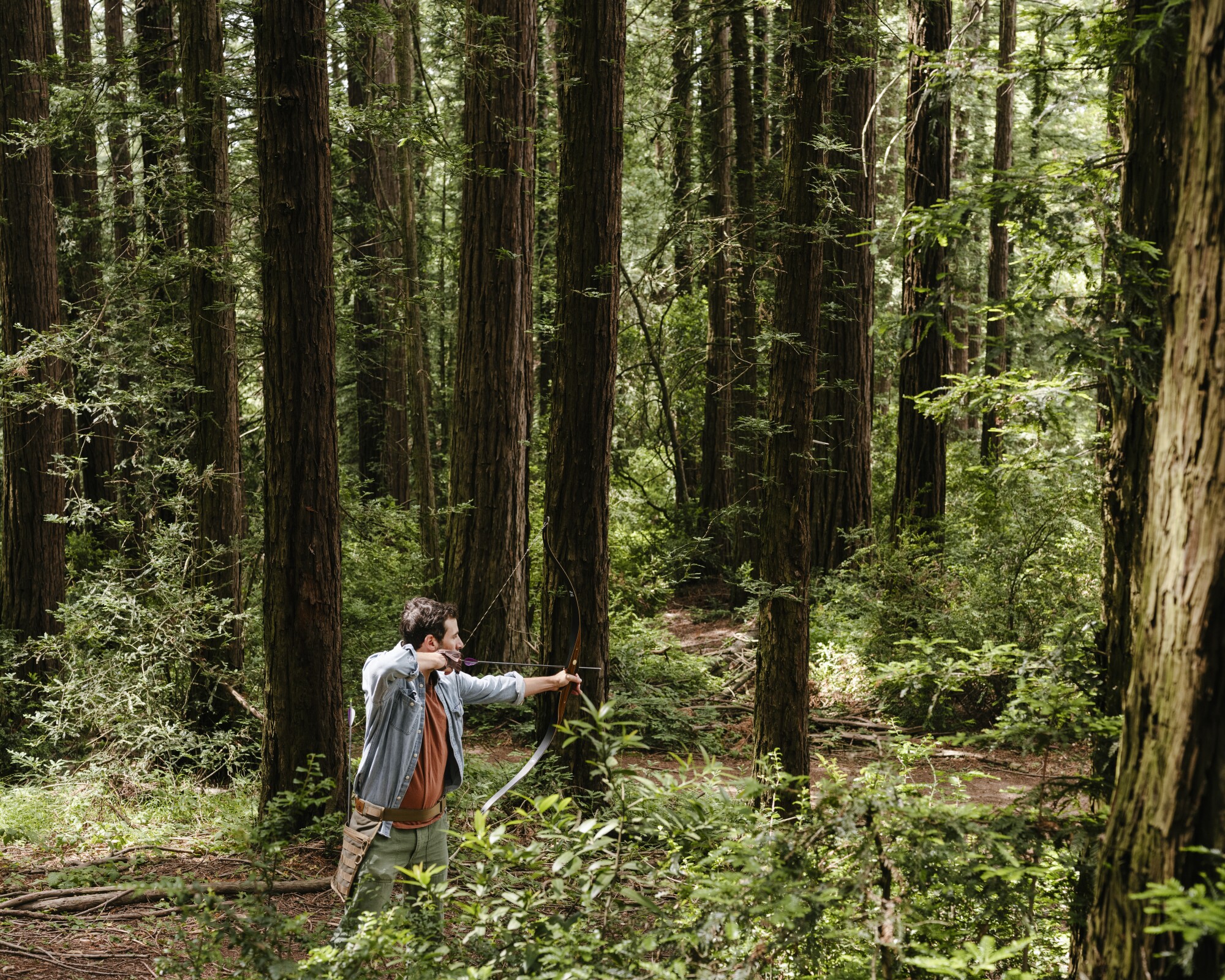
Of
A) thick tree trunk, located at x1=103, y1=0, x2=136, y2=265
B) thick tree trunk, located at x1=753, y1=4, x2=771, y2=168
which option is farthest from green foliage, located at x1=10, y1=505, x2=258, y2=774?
thick tree trunk, located at x1=753, y1=4, x2=771, y2=168

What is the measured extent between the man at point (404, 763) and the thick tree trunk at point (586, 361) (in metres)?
1.30

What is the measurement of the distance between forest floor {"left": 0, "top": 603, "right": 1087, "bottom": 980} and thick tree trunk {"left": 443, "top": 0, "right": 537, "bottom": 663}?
161cm

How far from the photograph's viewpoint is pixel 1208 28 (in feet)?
8.38

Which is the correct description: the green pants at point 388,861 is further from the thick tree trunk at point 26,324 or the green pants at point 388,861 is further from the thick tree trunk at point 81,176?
the thick tree trunk at point 26,324

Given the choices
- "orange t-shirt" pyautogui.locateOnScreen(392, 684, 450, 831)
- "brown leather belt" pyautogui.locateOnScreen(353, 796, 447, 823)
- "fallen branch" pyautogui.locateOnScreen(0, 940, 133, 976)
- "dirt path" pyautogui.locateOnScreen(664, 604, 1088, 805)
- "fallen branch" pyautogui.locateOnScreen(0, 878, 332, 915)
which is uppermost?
"orange t-shirt" pyautogui.locateOnScreen(392, 684, 450, 831)

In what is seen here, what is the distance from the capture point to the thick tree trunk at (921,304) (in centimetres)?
1122

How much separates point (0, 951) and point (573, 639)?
12.1 ft

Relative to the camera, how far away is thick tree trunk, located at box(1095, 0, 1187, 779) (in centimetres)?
326

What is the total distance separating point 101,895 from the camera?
19.1 ft

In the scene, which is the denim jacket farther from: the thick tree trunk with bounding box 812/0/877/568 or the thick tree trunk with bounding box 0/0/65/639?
the thick tree trunk with bounding box 812/0/877/568

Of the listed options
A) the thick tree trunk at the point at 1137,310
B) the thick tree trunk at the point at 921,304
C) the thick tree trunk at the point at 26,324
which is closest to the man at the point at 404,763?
the thick tree trunk at the point at 1137,310

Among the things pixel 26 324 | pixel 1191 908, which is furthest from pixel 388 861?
pixel 26 324

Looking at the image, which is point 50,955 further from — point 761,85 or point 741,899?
point 761,85

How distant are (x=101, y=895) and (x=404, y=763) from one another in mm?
2771
